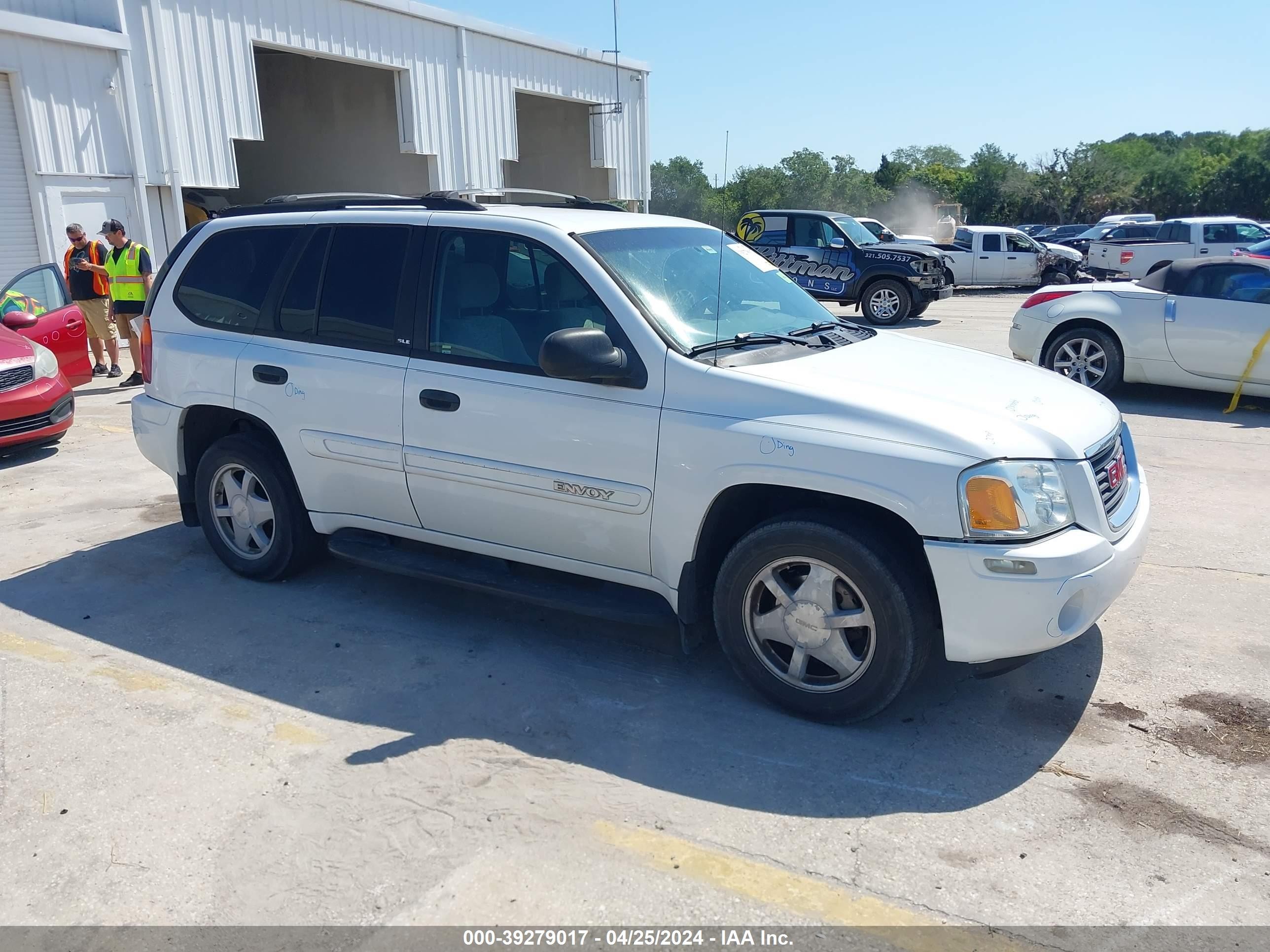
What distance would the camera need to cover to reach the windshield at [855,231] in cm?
1798

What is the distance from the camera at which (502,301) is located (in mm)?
4406

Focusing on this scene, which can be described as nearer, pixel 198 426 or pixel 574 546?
pixel 574 546

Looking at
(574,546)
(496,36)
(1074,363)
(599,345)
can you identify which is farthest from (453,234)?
(496,36)

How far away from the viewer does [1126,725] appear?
382cm

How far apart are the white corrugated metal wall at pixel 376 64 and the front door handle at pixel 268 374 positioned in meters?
12.1

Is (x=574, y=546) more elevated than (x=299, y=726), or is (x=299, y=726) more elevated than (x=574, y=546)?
(x=574, y=546)

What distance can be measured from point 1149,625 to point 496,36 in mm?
19704

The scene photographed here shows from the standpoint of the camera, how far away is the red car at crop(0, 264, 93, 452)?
8.13 m

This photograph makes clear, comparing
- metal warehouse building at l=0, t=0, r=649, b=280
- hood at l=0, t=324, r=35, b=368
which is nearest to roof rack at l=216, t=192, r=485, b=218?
hood at l=0, t=324, r=35, b=368

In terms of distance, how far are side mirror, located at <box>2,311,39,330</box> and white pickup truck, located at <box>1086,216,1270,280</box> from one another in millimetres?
22365

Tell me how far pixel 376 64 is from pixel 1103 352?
46.7 ft

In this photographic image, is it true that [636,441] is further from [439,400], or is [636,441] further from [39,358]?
[39,358]

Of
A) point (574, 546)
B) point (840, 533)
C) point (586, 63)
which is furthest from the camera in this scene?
point (586, 63)

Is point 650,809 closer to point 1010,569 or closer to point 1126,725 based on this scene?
point 1010,569
